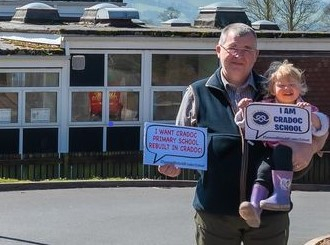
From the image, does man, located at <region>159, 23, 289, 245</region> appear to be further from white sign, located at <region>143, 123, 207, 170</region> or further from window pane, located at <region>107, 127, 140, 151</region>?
window pane, located at <region>107, 127, 140, 151</region>

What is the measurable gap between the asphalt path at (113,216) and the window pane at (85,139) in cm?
732

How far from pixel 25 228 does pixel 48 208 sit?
6.62ft

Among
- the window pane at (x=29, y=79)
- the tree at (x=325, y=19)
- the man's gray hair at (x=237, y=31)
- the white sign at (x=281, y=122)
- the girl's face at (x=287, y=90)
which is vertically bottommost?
the window pane at (x=29, y=79)

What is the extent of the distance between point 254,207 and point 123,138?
66.3 ft

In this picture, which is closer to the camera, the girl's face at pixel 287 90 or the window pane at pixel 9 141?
the girl's face at pixel 287 90

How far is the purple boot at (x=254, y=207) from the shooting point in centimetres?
474

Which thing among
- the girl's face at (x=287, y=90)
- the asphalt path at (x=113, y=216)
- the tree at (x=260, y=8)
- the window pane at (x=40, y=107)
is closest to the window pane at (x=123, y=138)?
the window pane at (x=40, y=107)

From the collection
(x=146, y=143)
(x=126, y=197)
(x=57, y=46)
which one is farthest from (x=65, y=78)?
(x=146, y=143)

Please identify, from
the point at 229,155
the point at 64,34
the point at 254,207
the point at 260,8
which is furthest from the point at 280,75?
the point at 260,8

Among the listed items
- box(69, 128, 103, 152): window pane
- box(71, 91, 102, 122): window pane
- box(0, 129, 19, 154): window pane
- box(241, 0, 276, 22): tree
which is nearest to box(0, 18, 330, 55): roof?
box(71, 91, 102, 122): window pane

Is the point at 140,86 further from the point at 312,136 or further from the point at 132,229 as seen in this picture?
the point at 312,136

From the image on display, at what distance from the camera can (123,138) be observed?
81.7 feet

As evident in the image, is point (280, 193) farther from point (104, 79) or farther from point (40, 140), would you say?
point (104, 79)

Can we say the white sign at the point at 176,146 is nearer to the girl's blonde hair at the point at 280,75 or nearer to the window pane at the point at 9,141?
the girl's blonde hair at the point at 280,75
